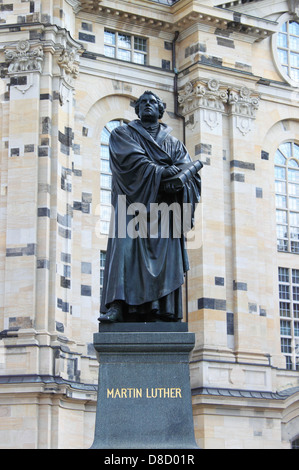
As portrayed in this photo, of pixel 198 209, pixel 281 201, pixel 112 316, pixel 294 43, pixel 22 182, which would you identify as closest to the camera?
pixel 112 316

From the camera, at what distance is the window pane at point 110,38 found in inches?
1287

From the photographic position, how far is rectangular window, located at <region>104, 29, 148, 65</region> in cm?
3272

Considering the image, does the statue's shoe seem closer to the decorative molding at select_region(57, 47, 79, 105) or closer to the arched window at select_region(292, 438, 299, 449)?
the decorative molding at select_region(57, 47, 79, 105)

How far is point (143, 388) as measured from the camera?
11344 millimetres

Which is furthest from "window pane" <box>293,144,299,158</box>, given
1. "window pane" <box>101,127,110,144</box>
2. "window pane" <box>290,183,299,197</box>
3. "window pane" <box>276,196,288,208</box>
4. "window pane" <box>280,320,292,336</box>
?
"window pane" <box>101,127,110,144</box>

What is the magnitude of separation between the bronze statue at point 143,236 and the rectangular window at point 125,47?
67.3 ft

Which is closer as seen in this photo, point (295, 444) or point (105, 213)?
point (105, 213)

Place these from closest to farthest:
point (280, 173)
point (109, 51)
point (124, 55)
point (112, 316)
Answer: point (112, 316) < point (109, 51) < point (124, 55) < point (280, 173)

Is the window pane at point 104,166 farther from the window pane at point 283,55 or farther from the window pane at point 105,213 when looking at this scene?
the window pane at point 283,55

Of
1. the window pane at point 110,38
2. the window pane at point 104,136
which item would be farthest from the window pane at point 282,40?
the window pane at point 104,136

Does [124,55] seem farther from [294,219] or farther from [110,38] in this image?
[294,219]

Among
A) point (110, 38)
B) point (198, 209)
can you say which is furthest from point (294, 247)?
point (110, 38)

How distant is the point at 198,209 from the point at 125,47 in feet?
20.4

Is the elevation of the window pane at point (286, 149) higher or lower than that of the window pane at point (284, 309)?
higher
